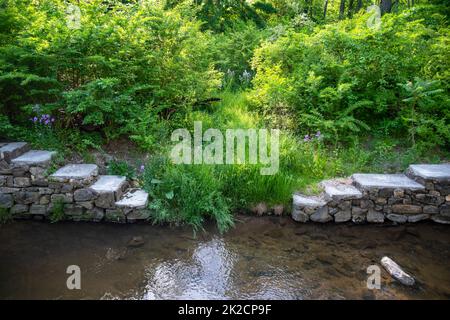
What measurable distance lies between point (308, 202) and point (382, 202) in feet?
3.94

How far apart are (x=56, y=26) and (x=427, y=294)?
6787 mm

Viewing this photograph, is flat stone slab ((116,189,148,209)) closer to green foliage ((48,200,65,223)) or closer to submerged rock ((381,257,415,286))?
green foliage ((48,200,65,223))

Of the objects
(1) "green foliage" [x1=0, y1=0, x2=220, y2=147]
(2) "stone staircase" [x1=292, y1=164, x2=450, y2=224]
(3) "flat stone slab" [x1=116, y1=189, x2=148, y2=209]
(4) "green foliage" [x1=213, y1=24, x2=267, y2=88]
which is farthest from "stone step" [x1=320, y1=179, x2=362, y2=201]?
(4) "green foliage" [x1=213, y1=24, x2=267, y2=88]

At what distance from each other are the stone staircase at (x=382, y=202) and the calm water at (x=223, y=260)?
0.19 metres

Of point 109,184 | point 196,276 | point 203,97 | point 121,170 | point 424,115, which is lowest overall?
point 196,276

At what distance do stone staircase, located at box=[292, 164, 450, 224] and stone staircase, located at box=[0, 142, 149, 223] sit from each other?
2647mm

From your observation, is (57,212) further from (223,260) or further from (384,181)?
(384,181)

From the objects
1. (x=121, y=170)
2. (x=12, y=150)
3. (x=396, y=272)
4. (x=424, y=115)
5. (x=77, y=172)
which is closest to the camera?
(x=396, y=272)

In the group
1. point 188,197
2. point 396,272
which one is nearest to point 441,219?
point 396,272

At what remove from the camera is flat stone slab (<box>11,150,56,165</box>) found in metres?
5.77

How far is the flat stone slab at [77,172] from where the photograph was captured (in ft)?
18.7

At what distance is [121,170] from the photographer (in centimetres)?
629

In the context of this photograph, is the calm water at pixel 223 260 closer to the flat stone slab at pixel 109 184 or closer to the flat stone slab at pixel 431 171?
the flat stone slab at pixel 109 184
